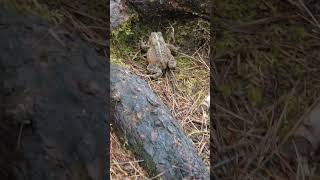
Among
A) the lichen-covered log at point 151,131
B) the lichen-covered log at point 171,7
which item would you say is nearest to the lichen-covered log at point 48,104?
the lichen-covered log at point 151,131

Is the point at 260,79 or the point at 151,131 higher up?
the point at 260,79

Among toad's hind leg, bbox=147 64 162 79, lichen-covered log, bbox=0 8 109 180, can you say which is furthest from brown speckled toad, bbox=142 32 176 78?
lichen-covered log, bbox=0 8 109 180

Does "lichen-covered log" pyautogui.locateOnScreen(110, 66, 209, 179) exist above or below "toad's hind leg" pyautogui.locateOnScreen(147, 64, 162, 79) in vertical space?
below

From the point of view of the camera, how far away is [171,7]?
5.16ft

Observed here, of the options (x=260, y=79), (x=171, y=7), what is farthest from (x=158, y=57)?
(x=260, y=79)

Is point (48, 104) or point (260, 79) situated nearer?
point (48, 104)

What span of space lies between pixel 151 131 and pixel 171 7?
14.4 inches

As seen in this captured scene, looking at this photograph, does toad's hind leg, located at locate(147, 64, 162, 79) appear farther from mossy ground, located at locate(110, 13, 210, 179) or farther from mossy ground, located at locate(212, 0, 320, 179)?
mossy ground, located at locate(212, 0, 320, 179)

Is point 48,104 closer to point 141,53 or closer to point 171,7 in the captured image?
point 141,53

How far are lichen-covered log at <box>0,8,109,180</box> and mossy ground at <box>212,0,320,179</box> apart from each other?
1.12 ft

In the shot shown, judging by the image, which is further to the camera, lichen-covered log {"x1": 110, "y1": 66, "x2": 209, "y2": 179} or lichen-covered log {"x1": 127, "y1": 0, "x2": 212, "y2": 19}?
lichen-covered log {"x1": 127, "y1": 0, "x2": 212, "y2": 19}

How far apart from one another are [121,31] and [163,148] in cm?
35

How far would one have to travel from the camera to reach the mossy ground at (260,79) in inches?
57.9

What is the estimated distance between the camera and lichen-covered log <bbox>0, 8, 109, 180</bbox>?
132 cm
